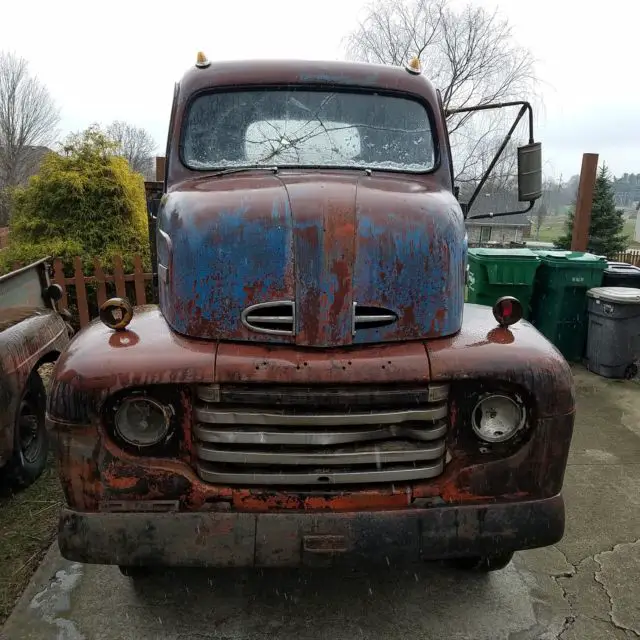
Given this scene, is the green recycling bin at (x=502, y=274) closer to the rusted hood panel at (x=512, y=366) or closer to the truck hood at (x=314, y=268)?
the truck hood at (x=314, y=268)

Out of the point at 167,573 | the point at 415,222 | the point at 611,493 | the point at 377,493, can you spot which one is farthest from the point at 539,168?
the point at 167,573

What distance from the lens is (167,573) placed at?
9.88 ft

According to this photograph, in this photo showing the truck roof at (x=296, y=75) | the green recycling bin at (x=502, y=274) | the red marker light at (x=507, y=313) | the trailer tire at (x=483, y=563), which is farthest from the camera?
the green recycling bin at (x=502, y=274)

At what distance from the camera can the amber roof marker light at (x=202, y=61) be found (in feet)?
12.0

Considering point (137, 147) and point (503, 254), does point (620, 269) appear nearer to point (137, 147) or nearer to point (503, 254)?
point (503, 254)

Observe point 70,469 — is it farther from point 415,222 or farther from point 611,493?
point 611,493

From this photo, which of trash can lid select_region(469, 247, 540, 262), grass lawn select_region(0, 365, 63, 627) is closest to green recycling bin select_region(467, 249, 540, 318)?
trash can lid select_region(469, 247, 540, 262)

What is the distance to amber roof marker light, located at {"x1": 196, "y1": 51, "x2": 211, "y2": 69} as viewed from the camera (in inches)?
144

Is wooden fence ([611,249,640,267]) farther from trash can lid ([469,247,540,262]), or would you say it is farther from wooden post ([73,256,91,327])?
wooden post ([73,256,91,327])

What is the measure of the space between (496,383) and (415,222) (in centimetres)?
77

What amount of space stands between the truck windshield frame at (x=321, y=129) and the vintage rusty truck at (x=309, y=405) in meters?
0.75

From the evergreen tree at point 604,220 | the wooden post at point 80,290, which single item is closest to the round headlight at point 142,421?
the wooden post at point 80,290

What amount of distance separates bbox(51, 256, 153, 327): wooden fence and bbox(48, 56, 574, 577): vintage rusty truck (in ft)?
14.9

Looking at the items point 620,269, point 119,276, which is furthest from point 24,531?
point 620,269
